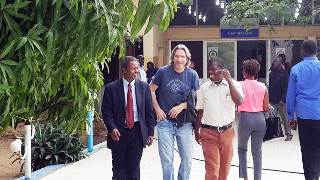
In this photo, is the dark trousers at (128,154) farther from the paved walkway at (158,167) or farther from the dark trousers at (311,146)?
the dark trousers at (311,146)

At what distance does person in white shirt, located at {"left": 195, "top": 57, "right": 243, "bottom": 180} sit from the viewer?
640 cm

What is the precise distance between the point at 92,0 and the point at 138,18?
0.20 m

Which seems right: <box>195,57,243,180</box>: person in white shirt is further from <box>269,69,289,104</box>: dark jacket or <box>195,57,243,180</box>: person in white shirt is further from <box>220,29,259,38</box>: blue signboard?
<box>220,29,259,38</box>: blue signboard

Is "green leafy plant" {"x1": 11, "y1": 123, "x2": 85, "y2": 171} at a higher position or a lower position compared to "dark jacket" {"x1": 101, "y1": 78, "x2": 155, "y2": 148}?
lower

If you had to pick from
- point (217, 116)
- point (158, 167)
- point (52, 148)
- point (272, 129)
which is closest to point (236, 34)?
point (158, 167)

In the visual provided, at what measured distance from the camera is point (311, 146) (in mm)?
6770

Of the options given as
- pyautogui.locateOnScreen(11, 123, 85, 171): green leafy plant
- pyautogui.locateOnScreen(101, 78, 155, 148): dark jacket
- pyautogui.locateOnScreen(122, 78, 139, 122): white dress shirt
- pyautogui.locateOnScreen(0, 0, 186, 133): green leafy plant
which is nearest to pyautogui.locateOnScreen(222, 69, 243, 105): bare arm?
pyautogui.locateOnScreen(101, 78, 155, 148): dark jacket

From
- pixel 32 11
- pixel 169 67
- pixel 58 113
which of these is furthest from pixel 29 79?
pixel 169 67

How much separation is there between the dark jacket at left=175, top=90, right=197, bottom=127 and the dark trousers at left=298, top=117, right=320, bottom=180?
53.3 inches

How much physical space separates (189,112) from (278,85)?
5623 millimetres

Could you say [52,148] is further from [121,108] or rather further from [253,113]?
[253,113]

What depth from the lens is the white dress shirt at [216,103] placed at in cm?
647

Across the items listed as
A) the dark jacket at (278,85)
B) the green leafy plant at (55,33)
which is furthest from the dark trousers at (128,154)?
the dark jacket at (278,85)

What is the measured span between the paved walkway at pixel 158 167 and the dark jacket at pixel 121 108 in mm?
Result: 2034
